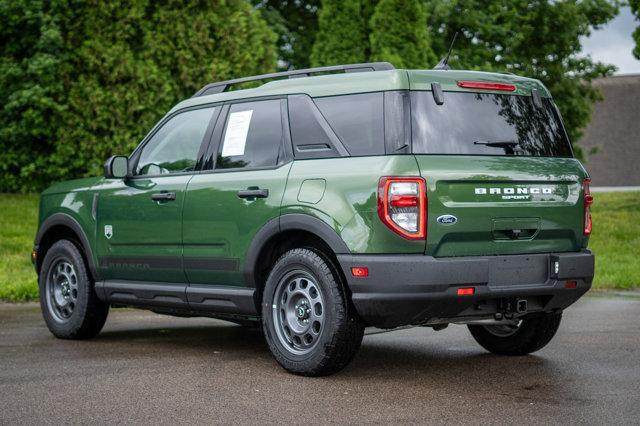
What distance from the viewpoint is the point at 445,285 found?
6.44 meters

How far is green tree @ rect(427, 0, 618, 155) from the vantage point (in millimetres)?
31141

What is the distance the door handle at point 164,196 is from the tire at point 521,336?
2423mm

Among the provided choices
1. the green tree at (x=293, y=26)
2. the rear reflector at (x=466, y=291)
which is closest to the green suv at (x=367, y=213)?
the rear reflector at (x=466, y=291)

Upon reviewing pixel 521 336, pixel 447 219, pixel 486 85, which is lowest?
pixel 521 336

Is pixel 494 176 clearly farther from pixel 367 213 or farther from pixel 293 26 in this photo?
pixel 293 26

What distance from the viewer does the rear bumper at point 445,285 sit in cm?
642

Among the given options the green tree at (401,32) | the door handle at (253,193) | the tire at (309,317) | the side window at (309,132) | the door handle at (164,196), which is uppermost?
the green tree at (401,32)

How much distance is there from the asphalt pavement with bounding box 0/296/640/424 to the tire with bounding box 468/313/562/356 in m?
0.12

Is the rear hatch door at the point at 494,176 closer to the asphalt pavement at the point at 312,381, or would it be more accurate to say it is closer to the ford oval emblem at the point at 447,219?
the ford oval emblem at the point at 447,219

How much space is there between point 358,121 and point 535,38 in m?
27.4

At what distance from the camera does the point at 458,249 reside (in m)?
6.55

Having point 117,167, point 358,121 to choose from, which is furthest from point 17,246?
point 358,121

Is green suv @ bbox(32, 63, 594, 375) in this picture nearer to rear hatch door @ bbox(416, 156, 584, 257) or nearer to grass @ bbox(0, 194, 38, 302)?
rear hatch door @ bbox(416, 156, 584, 257)

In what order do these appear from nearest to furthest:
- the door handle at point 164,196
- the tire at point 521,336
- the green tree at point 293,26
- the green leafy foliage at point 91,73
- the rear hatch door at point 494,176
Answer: the rear hatch door at point 494,176 < the tire at point 521,336 < the door handle at point 164,196 < the green leafy foliage at point 91,73 < the green tree at point 293,26
